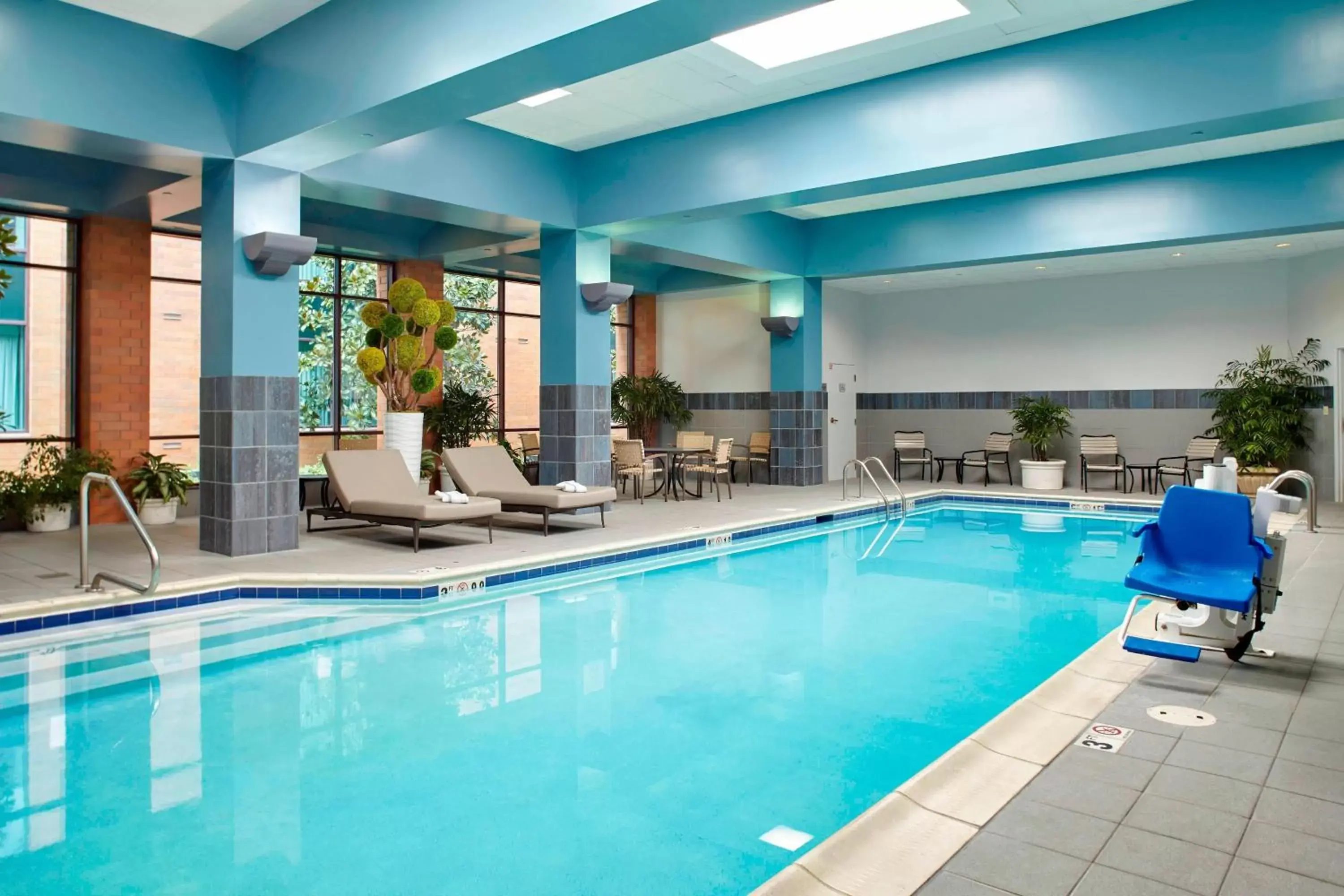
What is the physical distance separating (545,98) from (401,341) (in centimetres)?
320

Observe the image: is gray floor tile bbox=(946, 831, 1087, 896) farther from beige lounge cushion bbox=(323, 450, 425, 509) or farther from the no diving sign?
beige lounge cushion bbox=(323, 450, 425, 509)

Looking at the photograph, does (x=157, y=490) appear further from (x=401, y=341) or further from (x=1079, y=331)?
(x=1079, y=331)

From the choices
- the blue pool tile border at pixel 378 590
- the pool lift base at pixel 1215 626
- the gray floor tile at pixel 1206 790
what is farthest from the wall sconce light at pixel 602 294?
the gray floor tile at pixel 1206 790

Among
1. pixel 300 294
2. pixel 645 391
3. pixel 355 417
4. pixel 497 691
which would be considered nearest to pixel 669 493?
pixel 645 391

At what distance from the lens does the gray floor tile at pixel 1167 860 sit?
2.33 meters

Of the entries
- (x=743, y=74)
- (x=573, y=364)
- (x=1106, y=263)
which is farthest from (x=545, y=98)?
(x=1106, y=263)

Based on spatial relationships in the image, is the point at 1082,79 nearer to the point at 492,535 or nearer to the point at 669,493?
the point at 492,535

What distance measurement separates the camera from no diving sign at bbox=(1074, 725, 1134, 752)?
3.31 m

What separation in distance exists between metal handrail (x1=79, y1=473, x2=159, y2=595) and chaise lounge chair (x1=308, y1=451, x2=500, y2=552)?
6.79ft

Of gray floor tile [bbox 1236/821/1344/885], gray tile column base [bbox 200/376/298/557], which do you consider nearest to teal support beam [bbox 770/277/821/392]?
gray tile column base [bbox 200/376/298/557]

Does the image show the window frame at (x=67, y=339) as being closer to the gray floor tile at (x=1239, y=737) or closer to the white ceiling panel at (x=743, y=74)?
the white ceiling panel at (x=743, y=74)

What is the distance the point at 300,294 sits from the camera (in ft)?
37.8

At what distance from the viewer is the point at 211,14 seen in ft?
20.8

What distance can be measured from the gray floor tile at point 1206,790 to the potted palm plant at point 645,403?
11805 millimetres
